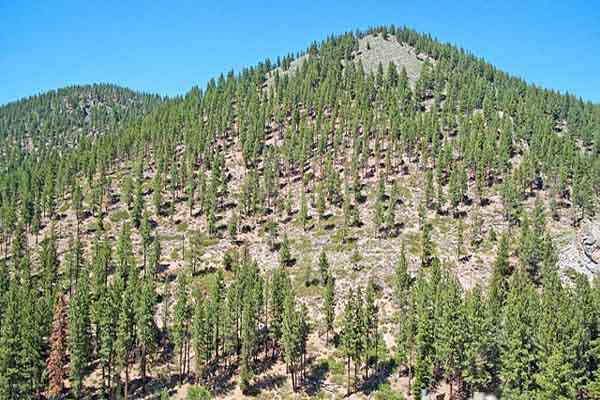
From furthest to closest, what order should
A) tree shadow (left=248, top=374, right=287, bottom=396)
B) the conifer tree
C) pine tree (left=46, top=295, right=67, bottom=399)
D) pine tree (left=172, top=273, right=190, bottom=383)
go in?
the conifer tree → pine tree (left=172, top=273, right=190, bottom=383) → tree shadow (left=248, top=374, right=287, bottom=396) → pine tree (left=46, top=295, right=67, bottom=399)

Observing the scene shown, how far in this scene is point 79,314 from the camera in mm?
84688

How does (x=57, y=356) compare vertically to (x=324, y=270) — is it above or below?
below

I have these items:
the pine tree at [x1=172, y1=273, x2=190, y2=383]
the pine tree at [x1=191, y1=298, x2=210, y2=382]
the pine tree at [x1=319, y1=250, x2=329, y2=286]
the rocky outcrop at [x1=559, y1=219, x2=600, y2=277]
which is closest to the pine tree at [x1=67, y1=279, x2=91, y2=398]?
the pine tree at [x1=172, y1=273, x2=190, y2=383]

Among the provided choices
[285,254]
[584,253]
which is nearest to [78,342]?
[285,254]

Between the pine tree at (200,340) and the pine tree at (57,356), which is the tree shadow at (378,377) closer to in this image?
the pine tree at (200,340)

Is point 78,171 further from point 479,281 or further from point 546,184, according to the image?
point 546,184

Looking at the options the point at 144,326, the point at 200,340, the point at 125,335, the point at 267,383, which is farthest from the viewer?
the point at 267,383

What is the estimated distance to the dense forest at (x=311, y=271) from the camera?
80.4 metres

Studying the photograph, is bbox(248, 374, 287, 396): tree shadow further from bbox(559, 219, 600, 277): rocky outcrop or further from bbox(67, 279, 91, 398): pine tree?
bbox(559, 219, 600, 277): rocky outcrop

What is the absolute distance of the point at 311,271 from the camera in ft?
414

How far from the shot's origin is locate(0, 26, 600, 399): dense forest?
80438 mm

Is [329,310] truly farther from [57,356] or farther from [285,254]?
[57,356]

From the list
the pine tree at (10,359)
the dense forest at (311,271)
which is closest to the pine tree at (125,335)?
the dense forest at (311,271)

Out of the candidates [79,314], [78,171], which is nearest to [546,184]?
[79,314]
